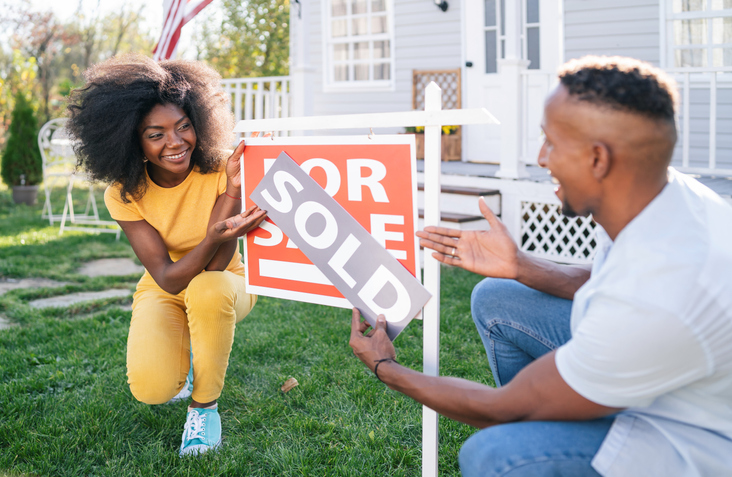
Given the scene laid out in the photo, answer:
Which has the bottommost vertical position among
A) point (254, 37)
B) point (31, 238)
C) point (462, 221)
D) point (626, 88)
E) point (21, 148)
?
point (31, 238)

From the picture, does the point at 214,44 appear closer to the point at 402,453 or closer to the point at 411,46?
the point at 411,46

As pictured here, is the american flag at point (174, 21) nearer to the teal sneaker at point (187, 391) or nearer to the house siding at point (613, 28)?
the teal sneaker at point (187, 391)

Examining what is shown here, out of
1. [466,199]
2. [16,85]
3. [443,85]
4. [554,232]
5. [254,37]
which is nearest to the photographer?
[554,232]

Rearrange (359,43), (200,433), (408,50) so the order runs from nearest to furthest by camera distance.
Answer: (200,433) < (408,50) < (359,43)

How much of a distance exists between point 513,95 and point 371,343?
404 cm

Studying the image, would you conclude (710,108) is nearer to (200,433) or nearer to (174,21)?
(174,21)

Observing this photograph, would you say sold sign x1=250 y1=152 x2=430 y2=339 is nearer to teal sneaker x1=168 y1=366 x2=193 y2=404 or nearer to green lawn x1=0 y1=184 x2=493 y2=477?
green lawn x1=0 y1=184 x2=493 y2=477

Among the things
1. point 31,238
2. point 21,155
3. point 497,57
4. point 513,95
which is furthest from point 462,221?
point 21,155

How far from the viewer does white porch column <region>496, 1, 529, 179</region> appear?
5133 mm

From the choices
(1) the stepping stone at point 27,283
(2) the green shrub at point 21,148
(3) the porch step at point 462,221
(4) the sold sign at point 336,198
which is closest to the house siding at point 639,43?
(3) the porch step at point 462,221

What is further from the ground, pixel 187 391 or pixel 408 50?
pixel 408 50

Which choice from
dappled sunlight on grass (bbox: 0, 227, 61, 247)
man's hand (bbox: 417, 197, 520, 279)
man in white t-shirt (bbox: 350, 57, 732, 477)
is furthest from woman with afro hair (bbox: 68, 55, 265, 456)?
dappled sunlight on grass (bbox: 0, 227, 61, 247)

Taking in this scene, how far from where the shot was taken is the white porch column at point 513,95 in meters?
5.13

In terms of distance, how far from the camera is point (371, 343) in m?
1.62
